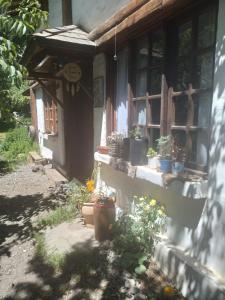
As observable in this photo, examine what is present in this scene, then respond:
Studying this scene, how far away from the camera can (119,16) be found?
145 inches

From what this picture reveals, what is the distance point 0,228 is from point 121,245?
218 cm

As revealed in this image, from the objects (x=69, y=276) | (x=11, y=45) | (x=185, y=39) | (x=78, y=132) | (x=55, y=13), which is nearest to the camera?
(x=11, y=45)

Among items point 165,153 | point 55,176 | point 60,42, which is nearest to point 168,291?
point 165,153

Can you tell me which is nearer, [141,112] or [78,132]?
[141,112]

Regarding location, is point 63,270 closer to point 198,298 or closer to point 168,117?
point 198,298

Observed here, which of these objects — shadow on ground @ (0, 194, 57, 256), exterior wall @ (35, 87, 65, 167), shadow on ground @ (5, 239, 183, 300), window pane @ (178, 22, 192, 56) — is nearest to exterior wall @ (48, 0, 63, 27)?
exterior wall @ (35, 87, 65, 167)

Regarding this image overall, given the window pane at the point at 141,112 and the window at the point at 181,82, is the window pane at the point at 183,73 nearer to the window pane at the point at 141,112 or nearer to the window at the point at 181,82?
the window at the point at 181,82

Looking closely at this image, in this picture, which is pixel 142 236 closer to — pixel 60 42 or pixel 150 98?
pixel 150 98

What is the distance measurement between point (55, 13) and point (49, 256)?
6.08 m

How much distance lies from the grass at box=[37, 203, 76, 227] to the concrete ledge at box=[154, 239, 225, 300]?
1.90 meters

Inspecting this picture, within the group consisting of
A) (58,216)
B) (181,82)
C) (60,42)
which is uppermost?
(60,42)

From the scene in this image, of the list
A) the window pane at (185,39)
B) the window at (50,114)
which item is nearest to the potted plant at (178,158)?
the window pane at (185,39)

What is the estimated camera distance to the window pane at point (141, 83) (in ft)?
12.2

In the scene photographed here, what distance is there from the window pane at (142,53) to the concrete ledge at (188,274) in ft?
7.61
